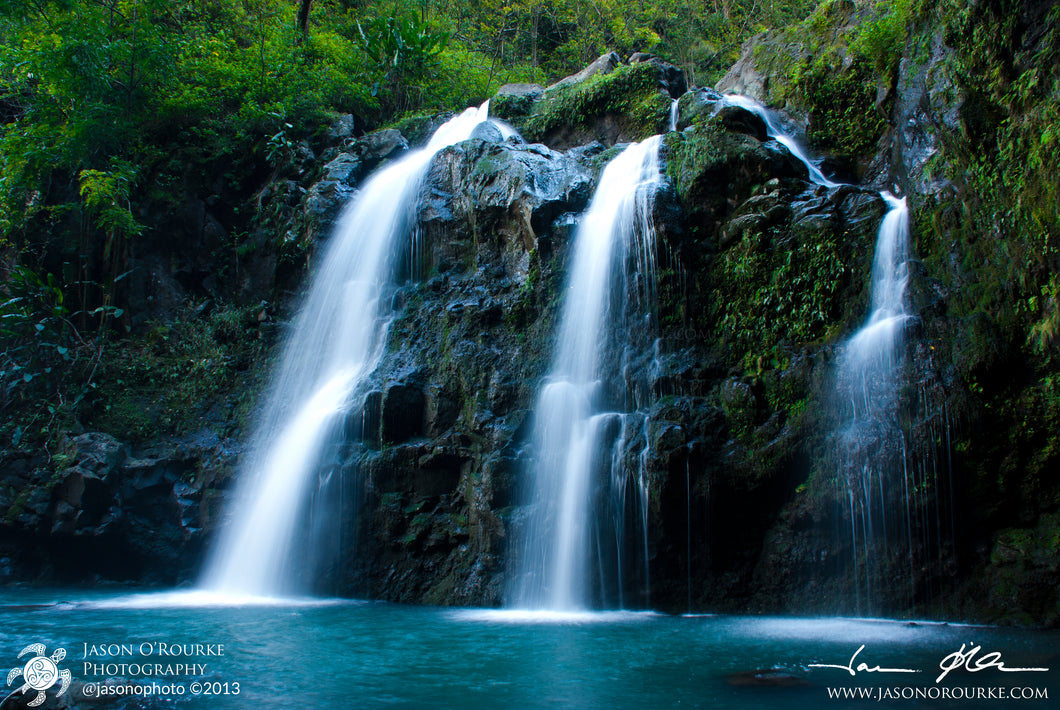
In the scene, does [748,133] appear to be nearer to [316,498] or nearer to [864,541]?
[864,541]

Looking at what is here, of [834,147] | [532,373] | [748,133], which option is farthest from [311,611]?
[834,147]

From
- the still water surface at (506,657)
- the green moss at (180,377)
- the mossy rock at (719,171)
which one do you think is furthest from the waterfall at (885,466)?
the green moss at (180,377)

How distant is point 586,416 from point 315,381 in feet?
17.4

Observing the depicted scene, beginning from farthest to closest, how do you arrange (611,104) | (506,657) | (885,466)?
(611,104), (885,466), (506,657)

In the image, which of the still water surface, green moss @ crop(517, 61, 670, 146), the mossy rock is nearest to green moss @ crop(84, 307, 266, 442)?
the still water surface

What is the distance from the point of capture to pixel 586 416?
9.02 metres

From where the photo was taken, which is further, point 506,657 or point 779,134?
point 779,134

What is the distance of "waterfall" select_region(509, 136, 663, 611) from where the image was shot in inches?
325

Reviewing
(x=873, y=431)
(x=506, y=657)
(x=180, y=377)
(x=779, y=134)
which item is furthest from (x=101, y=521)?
(x=779, y=134)

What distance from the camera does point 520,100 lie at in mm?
16047
